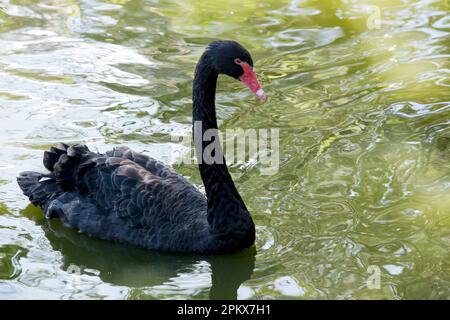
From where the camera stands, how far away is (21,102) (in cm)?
770

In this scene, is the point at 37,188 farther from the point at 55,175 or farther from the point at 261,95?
the point at 261,95

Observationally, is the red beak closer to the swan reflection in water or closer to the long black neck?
the long black neck

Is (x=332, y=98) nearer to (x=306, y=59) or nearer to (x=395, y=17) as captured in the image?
(x=306, y=59)

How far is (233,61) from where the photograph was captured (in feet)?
17.3

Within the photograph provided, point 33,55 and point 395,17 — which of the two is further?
point 395,17

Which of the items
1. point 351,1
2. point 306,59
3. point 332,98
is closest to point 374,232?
point 332,98

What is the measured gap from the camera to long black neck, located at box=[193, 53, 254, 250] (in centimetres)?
546

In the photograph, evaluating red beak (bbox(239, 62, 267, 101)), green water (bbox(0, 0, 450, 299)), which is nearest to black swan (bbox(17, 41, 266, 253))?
red beak (bbox(239, 62, 267, 101))

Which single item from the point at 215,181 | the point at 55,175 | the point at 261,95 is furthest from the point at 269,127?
the point at 261,95

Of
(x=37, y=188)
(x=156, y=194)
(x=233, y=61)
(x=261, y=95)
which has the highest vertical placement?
(x=233, y=61)

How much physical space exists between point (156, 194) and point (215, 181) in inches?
15.5

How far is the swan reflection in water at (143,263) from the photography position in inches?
209

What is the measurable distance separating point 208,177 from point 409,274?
1.31m
